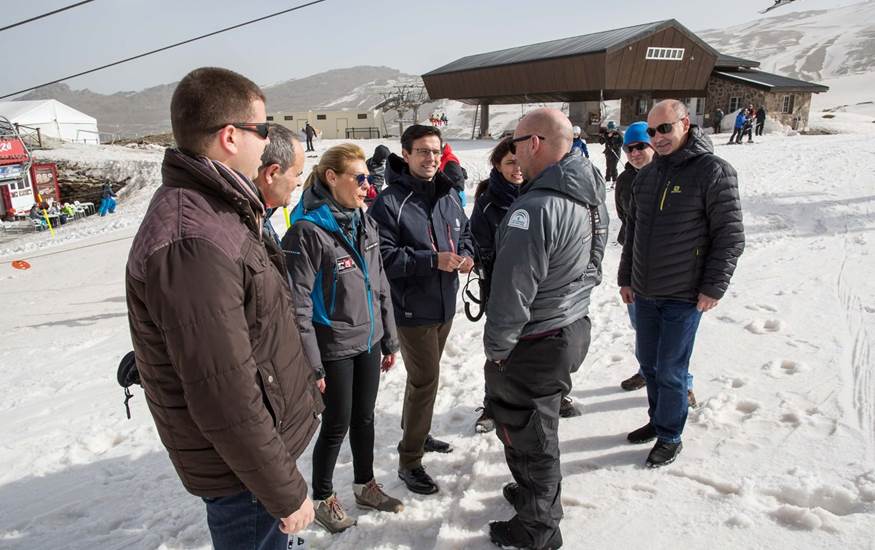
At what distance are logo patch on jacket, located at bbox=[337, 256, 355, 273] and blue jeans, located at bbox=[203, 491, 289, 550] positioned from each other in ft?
4.15

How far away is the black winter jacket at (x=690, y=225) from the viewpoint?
3.16 m

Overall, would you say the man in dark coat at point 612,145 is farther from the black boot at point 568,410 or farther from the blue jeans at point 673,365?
the blue jeans at point 673,365

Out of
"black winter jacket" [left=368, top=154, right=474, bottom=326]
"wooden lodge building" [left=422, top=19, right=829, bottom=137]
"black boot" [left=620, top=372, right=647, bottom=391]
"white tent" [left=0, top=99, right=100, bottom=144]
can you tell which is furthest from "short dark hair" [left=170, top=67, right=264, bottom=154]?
"white tent" [left=0, top=99, right=100, bottom=144]

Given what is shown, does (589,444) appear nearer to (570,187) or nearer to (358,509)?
(358,509)

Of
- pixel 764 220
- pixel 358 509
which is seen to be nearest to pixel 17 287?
pixel 358 509

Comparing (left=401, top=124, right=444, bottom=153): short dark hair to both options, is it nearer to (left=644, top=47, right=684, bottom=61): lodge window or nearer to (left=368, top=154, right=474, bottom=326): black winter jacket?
(left=368, top=154, right=474, bottom=326): black winter jacket

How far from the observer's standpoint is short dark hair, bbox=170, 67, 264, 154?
159cm

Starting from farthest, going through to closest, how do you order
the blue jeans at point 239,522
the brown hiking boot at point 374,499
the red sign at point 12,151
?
the red sign at point 12,151
the brown hiking boot at point 374,499
the blue jeans at point 239,522

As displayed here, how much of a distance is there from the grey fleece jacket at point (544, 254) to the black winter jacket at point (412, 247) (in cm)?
72

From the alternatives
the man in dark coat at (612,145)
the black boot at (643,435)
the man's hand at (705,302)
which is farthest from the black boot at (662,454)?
the man in dark coat at (612,145)

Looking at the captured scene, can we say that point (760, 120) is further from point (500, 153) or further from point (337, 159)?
point (337, 159)

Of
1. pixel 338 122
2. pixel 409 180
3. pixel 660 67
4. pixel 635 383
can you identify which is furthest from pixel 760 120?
pixel 338 122

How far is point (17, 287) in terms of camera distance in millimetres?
11469

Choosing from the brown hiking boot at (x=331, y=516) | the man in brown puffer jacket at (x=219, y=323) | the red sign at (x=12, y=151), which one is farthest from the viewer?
the red sign at (x=12, y=151)
